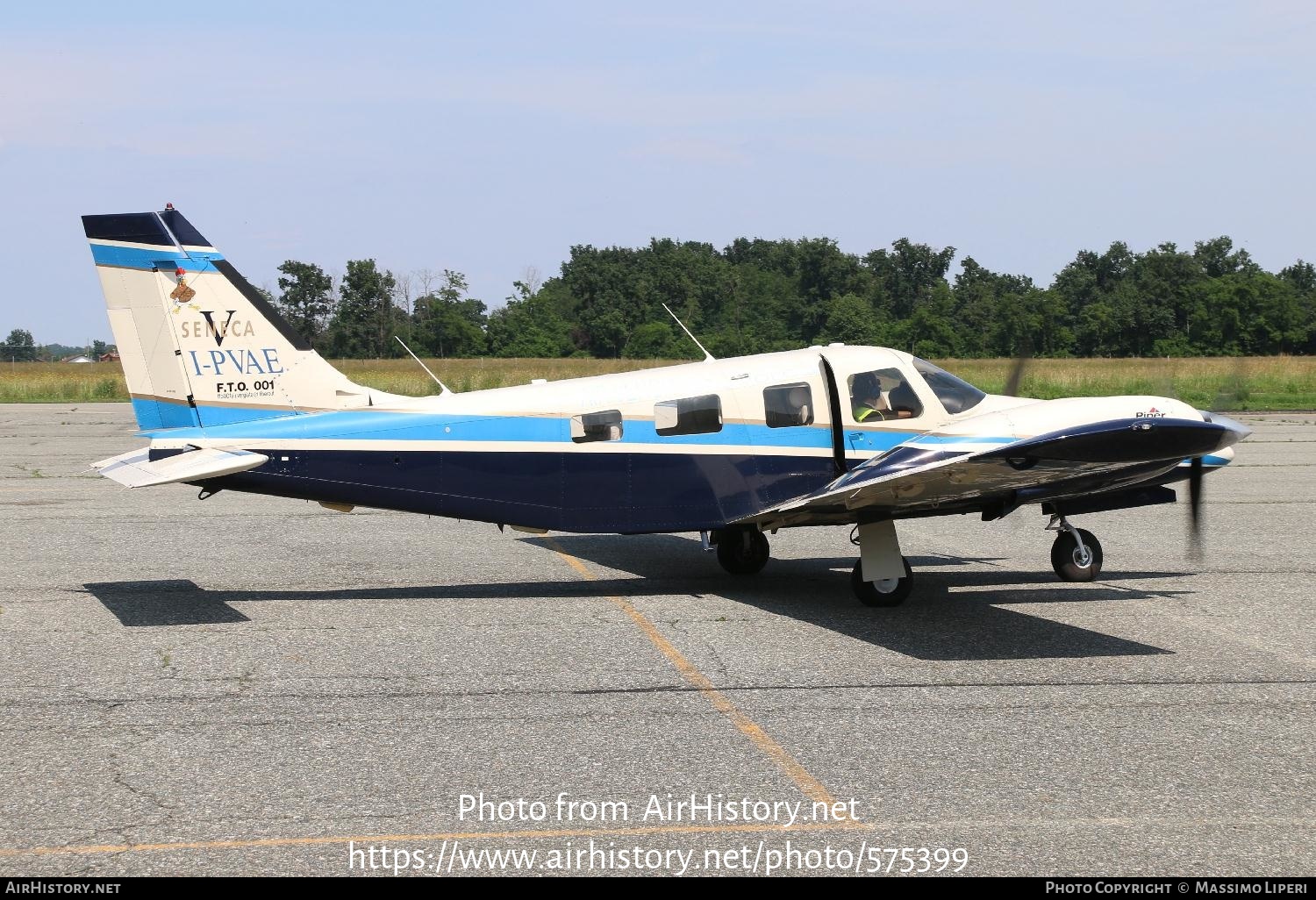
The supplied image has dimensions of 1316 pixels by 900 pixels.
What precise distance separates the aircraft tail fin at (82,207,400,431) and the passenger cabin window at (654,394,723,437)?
2927mm

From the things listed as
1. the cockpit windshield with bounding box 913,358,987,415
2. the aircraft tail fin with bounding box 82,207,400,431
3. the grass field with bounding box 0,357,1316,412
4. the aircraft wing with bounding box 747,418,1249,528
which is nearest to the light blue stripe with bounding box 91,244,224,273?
the aircraft tail fin with bounding box 82,207,400,431

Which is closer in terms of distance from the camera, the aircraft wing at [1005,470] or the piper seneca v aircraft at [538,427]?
the aircraft wing at [1005,470]

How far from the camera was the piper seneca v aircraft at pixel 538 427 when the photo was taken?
1150cm

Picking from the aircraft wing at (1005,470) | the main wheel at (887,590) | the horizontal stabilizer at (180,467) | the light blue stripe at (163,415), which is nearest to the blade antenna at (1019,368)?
the aircraft wing at (1005,470)

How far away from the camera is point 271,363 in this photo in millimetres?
12023

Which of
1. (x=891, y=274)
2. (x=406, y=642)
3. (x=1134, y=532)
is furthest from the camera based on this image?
(x=891, y=274)

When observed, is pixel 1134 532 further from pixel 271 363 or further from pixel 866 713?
pixel 271 363

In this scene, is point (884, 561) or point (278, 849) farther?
point (884, 561)

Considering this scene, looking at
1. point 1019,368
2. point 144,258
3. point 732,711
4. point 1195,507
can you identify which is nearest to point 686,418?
point 1019,368

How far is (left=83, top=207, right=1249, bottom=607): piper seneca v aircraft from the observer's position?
11.5 meters

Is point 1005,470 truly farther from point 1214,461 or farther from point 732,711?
point 1214,461

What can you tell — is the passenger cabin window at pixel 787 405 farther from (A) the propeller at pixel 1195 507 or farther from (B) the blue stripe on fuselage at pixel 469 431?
(A) the propeller at pixel 1195 507
